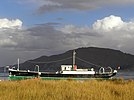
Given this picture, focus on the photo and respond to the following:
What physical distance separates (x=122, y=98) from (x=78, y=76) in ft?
187

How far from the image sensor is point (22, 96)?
666 inches

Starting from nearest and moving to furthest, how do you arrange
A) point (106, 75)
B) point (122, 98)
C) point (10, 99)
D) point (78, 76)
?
point (10, 99), point (122, 98), point (78, 76), point (106, 75)

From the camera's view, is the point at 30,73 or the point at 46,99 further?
the point at 30,73

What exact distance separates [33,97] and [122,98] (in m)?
4.39

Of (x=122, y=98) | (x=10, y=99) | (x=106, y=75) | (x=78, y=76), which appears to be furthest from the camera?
(x=106, y=75)

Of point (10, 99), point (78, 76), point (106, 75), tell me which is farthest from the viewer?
point (106, 75)

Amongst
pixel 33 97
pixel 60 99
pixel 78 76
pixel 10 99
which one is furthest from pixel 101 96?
pixel 78 76

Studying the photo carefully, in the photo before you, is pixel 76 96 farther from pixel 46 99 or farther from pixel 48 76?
pixel 48 76

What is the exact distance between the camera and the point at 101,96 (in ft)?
55.1

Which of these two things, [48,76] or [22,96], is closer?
[22,96]

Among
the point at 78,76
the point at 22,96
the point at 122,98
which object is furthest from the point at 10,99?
the point at 78,76

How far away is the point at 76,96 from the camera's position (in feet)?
56.8

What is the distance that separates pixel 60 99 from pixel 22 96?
2038mm

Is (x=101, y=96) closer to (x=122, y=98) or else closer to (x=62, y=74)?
(x=122, y=98)
